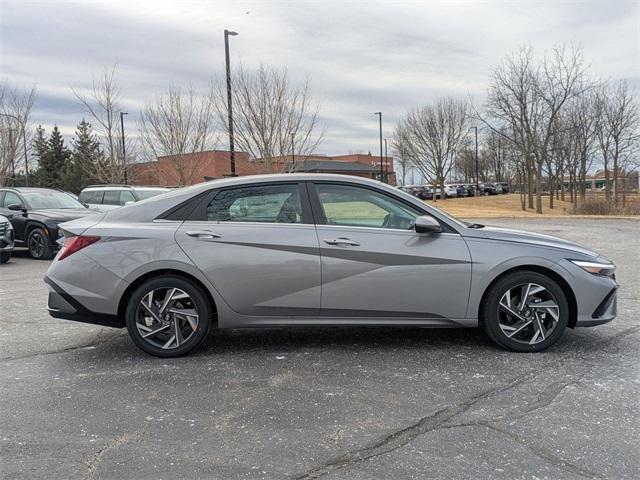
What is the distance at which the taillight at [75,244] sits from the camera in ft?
14.9

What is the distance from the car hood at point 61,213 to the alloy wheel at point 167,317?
25.4 ft

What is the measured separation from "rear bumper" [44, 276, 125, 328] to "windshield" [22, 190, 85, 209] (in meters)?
8.66

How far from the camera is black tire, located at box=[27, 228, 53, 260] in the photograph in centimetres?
1147

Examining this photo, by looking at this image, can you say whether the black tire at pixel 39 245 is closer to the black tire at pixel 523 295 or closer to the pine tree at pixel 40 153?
the black tire at pixel 523 295

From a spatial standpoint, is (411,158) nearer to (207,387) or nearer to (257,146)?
(257,146)

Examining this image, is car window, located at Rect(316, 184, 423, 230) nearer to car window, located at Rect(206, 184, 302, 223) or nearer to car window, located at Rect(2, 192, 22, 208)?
car window, located at Rect(206, 184, 302, 223)

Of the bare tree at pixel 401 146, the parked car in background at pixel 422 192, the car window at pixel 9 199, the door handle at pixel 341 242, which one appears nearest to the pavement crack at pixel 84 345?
the door handle at pixel 341 242

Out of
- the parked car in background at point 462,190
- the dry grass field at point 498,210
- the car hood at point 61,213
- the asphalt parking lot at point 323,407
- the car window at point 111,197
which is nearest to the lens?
the asphalt parking lot at point 323,407

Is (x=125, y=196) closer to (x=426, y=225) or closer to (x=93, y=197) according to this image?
(x=93, y=197)

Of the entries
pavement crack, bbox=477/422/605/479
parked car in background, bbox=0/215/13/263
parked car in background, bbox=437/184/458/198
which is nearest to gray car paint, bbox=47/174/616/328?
pavement crack, bbox=477/422/605/479

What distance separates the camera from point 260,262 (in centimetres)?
448

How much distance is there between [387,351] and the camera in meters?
4.71

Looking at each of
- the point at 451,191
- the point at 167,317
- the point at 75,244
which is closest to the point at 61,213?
the point at 75,244

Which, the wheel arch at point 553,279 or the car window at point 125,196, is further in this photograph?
the car window at point 125,196
